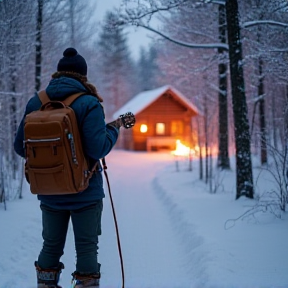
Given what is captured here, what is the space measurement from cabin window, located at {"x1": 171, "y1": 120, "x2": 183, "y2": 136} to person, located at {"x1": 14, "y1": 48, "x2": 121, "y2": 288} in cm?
2626

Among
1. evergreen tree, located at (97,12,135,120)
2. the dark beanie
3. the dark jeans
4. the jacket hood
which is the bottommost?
the dark jeans

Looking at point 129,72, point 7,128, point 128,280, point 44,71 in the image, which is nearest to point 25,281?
point 128,280

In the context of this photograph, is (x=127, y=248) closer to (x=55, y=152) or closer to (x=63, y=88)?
(x=55, y=152)

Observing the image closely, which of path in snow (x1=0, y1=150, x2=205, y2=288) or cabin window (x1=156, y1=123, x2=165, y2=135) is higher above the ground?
cabin window (x1=156, y1=123, x2=165, y2=135)

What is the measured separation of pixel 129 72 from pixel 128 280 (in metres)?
40.1

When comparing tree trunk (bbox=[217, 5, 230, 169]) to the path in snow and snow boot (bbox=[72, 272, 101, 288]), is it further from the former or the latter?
snow boot (bbox=[72, 272, 101, 288])

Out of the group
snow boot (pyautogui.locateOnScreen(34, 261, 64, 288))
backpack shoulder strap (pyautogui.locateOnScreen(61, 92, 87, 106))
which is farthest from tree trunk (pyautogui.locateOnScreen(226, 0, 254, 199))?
snow boot (pyautogui.locateOnScreen(34, 261, 64, 288))

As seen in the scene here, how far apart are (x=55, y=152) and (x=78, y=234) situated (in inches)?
28.7

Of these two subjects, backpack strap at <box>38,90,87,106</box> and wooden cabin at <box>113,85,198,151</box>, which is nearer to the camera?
backpack strap at <box>38,90,87,106</box>

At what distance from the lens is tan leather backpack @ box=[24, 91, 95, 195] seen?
2.62 metres

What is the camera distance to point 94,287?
2838 mm

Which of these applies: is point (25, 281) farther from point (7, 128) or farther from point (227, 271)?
point (7, 128)

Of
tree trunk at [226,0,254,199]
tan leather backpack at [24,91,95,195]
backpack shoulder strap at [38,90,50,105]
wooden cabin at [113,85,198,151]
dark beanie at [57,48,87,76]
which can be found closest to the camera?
tan leather backpack at [24,91,95,195]

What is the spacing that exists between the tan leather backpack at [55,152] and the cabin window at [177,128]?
26540 mm
